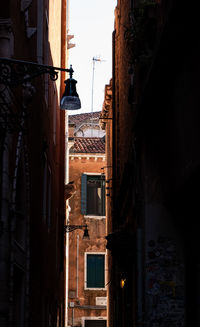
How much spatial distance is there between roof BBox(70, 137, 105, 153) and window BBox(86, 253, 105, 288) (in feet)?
17.5

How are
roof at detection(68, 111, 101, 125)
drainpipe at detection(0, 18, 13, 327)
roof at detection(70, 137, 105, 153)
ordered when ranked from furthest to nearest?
roof at detection(68, 111, 101, 125) → roof at detection(70, 137, 105, 153) → drainpipe at detection(0, 18, 13, 327)

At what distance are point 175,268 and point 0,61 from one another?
4.23m

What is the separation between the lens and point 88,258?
2897 cm

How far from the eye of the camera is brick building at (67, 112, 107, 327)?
93.1 feet

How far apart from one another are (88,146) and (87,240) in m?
5.64

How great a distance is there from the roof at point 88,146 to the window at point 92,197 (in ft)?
4.96

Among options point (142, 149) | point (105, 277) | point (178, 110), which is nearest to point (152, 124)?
point (142, 149)

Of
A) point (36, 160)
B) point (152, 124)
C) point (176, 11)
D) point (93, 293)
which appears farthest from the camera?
point (93, 293)

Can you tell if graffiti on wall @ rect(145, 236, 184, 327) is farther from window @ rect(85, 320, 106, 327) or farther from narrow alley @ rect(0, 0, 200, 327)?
window @ rect(85, 320, 106, 327)

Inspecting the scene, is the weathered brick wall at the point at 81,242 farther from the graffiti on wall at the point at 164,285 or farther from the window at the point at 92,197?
the graffiti on wall at the point at 164,285

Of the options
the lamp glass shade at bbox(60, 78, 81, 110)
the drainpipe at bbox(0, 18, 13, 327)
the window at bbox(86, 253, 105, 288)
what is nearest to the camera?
the lamp glass shade at bbox(60, 78, 81, 110)

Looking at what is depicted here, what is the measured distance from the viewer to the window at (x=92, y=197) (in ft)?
96.5

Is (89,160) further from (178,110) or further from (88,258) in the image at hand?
(178,110)

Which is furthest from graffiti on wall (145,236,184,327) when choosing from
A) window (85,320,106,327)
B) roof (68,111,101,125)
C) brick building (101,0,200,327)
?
roof (68,111,101,125)
